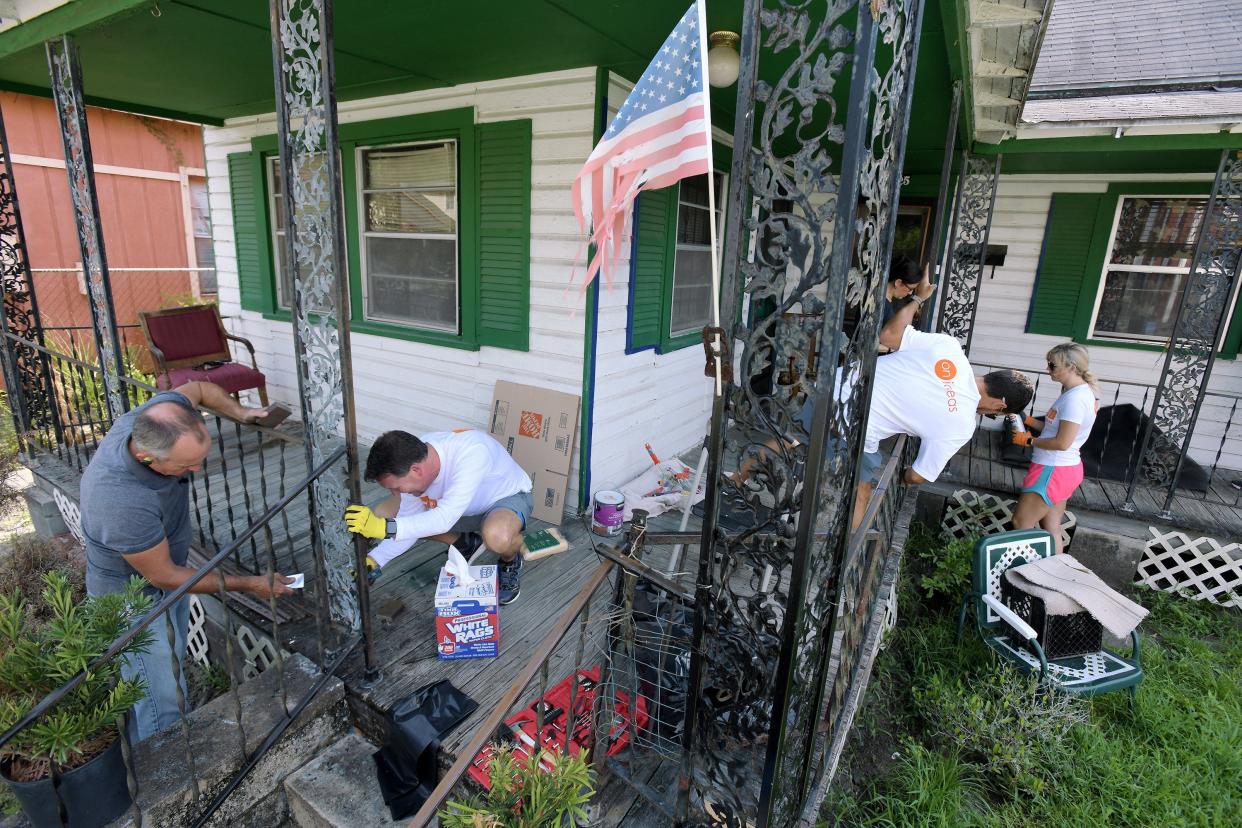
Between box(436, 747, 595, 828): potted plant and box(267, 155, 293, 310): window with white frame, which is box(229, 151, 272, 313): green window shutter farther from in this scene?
box(436, 747, 595, 828): potted plant

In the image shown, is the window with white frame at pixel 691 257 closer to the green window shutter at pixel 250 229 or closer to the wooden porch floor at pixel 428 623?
the wooden porch floor at pixel 428 623

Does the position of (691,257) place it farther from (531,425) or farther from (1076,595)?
(1076,595)

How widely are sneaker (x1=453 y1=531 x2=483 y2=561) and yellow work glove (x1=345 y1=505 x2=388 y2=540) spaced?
1.01m

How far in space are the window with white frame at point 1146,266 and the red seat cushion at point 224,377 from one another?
9.14 metres

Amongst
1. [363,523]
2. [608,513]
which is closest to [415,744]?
[363,523]

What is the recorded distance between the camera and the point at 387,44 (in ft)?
12.0

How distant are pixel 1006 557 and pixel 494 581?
10.7ft

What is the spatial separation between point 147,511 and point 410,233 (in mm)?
3203

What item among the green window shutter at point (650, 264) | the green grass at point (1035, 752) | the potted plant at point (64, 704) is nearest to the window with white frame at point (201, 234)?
the green window shutter at point (650, 264)

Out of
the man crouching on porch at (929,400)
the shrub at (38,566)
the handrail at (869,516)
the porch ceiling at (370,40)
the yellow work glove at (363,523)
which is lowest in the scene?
the shrub at (38,566)

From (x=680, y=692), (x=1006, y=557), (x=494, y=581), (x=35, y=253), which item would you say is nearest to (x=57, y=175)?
(x=35, y=253)

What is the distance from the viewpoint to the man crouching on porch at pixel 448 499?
299 centimetres

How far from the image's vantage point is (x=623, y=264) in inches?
175

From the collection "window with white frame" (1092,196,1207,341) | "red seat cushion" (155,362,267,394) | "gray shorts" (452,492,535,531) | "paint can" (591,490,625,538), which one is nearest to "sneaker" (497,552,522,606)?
"gray shorts" (452,492,535,531)
